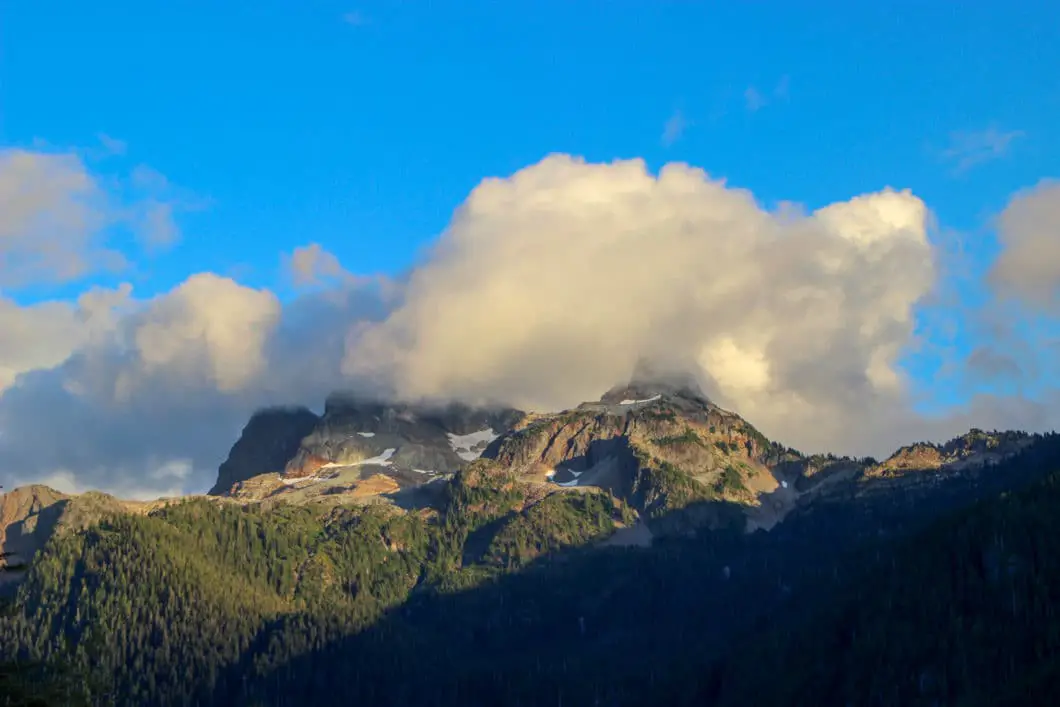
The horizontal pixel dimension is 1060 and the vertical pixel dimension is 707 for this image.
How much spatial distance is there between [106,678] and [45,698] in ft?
36.6

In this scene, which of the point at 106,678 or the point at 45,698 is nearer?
the point at 45,698

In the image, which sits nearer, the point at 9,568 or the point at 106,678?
the point at 9,568

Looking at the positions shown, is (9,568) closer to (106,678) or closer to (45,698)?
(45,698)

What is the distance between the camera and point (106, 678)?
7319 centimetres

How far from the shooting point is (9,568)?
63.8 metres

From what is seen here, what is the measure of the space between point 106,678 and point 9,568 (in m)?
12.3

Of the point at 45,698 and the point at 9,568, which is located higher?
the point at 9,568

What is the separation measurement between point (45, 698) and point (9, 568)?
6591mm

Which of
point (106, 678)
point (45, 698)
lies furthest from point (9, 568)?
point (106, 678)

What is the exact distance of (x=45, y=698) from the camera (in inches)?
2448
